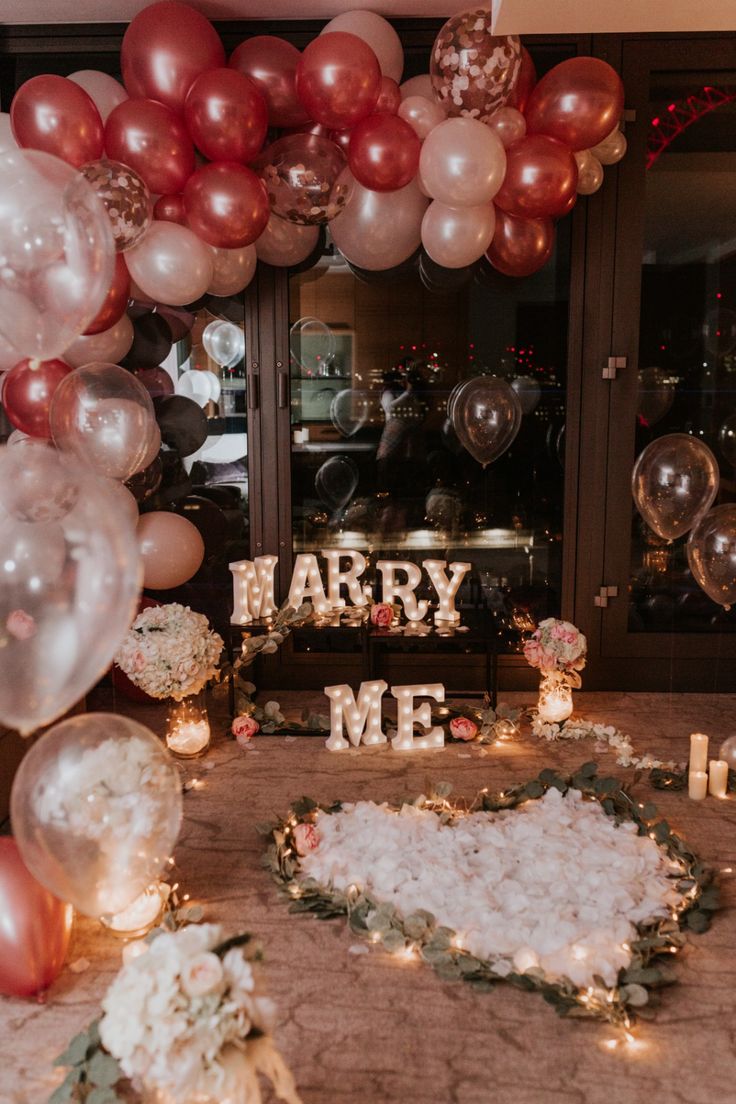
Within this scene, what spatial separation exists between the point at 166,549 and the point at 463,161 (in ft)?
5.83

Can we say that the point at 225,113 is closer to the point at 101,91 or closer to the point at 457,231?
the point at 101,91

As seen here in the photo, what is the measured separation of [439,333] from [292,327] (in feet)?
2.11

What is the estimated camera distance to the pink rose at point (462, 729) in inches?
137

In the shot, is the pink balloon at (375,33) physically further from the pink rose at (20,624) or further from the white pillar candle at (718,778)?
the white pillar candle at (718,778)

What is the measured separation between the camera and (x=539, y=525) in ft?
13.2

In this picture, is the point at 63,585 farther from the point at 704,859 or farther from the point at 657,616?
the point at 657,616

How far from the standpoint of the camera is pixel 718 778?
302cm

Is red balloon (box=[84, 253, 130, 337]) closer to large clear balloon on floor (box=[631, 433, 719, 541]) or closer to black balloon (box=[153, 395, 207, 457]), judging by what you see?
black balloon (box=[153, 395, 207, 457])

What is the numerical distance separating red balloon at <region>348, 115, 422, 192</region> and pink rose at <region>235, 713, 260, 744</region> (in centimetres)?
206

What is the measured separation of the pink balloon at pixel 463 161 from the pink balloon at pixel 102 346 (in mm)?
1285

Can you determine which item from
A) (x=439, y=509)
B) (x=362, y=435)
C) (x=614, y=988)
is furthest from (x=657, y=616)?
(x=614, y=988)

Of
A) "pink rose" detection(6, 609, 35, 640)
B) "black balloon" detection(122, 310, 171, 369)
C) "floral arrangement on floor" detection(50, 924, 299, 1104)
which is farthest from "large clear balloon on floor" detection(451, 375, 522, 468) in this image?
"floral arrangement on floor" detection(50, 924, 299, 1104)

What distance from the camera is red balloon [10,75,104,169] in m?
2.90

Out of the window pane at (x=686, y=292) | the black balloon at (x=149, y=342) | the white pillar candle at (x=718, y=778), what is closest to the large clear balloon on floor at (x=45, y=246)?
the black balloon at (x=149, y=342)
